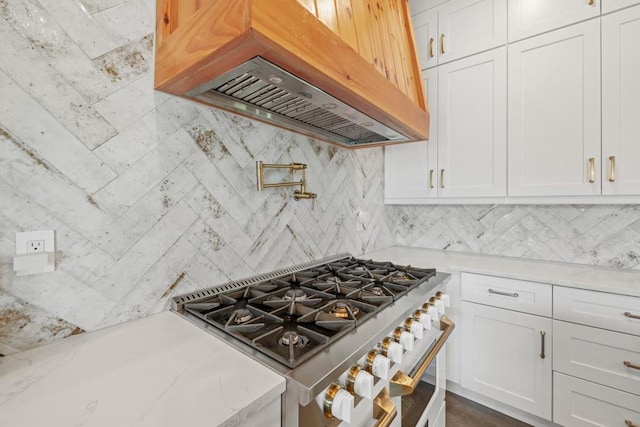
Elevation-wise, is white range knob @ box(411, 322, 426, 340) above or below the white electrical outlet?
below

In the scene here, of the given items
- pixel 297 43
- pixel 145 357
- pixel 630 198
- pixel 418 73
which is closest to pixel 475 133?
pixel 418 73

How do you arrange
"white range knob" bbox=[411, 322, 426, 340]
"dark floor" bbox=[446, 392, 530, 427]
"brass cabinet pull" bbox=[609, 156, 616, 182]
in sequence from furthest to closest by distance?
"dark floor" bbox=[446, 392, 530, 427] → "brass cabinet pull" bbox=[609, 156, 616, 182] → "white range knob" bbox=[411, 322, 426, 340]

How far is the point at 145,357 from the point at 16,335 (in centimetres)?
35

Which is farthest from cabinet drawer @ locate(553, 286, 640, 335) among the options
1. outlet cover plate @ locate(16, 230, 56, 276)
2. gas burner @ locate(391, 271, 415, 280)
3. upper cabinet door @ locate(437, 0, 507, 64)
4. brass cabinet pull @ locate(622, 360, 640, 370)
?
outlet cover plate @ locate(16, 230, 56, 276)

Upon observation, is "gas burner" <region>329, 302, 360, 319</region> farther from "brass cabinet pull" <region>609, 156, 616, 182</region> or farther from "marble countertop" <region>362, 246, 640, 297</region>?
"brass cabinet pull" <region>609, 156, 616, 182</region>

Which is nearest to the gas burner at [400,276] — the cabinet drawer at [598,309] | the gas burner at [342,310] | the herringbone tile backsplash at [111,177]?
the gas burner at [342,310]

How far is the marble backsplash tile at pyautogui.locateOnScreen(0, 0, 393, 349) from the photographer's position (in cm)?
71

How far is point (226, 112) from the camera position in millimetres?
1151

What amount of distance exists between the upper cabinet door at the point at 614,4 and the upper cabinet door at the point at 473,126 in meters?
0.44

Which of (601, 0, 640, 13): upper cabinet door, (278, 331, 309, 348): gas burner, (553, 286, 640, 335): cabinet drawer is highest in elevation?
(601, 0, 640, 13): upper cabinet door

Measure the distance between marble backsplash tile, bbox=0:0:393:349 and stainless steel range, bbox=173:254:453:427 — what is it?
0.20m

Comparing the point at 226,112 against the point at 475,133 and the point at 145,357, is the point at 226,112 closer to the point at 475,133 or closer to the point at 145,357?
the point at 145,357

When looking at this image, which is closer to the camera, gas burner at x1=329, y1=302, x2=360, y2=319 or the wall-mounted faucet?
gas burner at x1=329, y1=302, x2=360, y2=319

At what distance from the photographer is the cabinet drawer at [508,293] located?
1450mm
